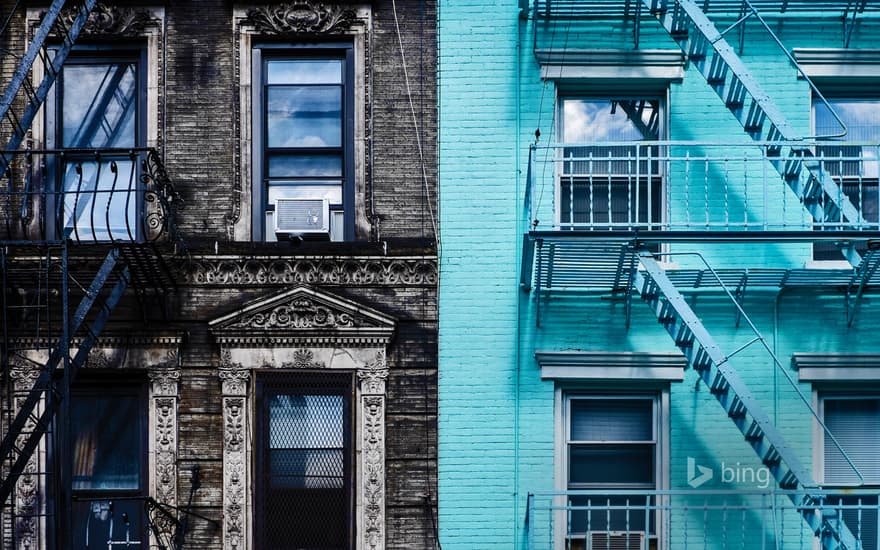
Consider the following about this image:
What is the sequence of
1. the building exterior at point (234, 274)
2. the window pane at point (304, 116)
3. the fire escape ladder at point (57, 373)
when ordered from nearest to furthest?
the fire escape ladder at point (57, 373) → the building exterior at point (234, 274) → the window pane at point (304, 116)

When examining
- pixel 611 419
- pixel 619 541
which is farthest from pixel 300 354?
pixel 619 541

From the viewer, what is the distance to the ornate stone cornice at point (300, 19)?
10805mm

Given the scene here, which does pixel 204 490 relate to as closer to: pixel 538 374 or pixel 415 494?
pixel 415 494

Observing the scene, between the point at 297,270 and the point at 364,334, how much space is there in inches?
35.4

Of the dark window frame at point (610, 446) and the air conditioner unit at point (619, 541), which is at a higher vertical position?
the dark window frame at point (610, 446)

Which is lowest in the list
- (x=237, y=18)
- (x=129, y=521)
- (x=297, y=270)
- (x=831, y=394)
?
(x=129, y=521)

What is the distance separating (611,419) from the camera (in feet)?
35.1

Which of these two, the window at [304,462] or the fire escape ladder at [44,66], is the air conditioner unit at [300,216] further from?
the fire escape ladder at [44,66]

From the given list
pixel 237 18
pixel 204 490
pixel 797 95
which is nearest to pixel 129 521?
pixel 204 490

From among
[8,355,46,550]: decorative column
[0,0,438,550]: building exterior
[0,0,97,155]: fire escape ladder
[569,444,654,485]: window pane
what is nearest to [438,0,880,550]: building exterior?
[569,444,654,485]: window pane

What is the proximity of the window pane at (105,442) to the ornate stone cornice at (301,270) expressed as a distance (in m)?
1.43

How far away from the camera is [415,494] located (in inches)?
408

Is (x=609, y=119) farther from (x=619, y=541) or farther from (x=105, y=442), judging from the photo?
(x=105, y=442)

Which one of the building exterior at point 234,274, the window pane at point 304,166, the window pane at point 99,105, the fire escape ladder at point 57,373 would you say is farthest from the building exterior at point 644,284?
the window pane at point 99,105
